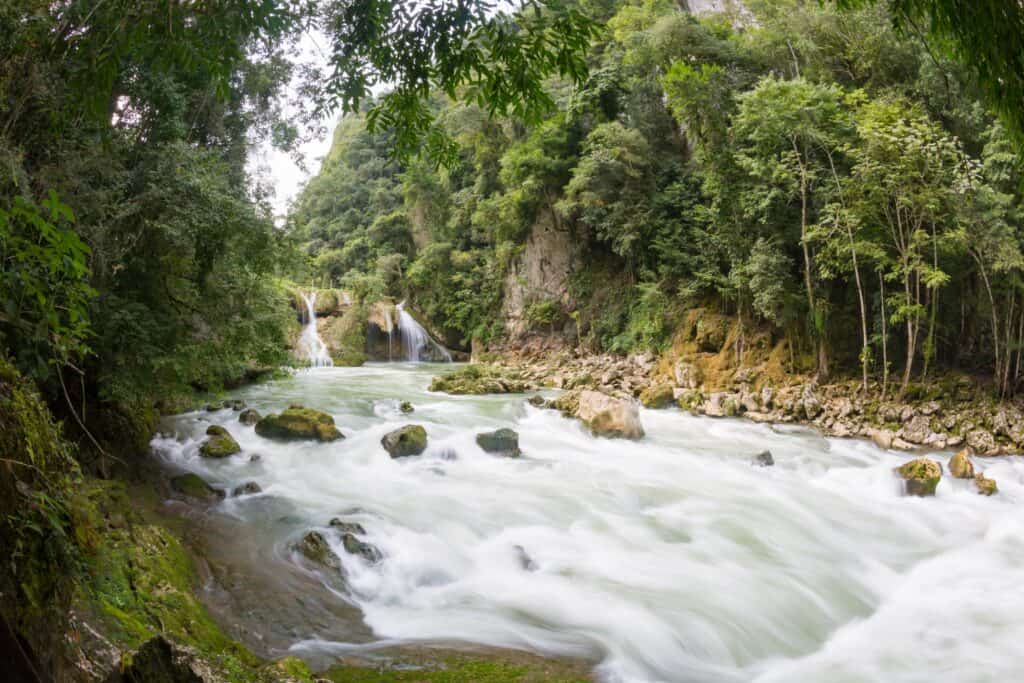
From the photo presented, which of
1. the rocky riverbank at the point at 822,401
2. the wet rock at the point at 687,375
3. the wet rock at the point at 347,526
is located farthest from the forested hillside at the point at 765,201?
the wet rock at the point at 347,526

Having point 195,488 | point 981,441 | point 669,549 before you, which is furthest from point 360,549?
point 981,441

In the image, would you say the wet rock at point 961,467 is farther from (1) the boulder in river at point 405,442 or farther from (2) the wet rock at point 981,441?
(1) the boulder in river at point 405,442

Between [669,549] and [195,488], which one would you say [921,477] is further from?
[195,488]

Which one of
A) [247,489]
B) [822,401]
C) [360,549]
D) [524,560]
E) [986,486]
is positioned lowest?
[524,560]

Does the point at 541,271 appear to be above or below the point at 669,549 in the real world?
above

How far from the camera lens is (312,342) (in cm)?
2303

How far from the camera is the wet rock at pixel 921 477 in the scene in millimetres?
7957

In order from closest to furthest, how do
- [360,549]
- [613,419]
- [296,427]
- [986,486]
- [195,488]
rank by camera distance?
1. [360,549]
2. [195,488]
3. [986,486]
4. [296,427]
5. [613,419]

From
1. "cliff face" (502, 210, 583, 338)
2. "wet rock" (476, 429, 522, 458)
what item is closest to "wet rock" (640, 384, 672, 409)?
"wet rock" (476, 429, 522, 458)

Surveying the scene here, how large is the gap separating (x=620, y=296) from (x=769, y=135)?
8157mm

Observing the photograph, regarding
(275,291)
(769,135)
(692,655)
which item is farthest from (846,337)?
(275,291)

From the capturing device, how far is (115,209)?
18.4 feet

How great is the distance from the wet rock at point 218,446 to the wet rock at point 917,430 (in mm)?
11644

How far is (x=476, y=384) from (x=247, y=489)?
8810 millimetres
